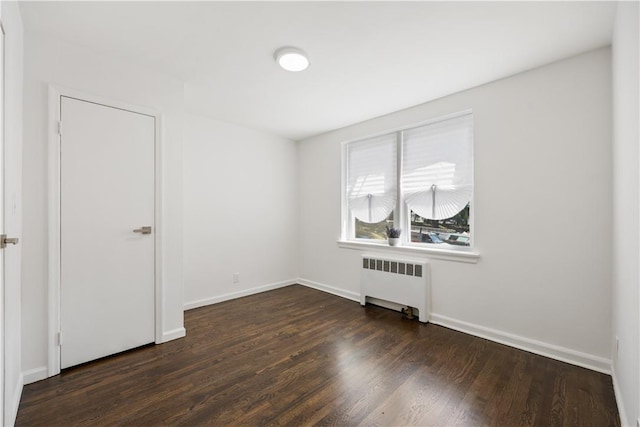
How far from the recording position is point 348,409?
1676 millimetres

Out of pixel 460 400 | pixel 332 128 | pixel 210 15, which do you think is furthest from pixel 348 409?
pixel 332 128

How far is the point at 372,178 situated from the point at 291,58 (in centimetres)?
204

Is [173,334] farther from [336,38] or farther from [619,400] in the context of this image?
[619,400]

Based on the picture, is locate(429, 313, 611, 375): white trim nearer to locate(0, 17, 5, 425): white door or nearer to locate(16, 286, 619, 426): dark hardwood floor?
locate(16, 286, 619, 426): dark hardwood floor

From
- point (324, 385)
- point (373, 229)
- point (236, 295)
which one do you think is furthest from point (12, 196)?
point (373, 229)

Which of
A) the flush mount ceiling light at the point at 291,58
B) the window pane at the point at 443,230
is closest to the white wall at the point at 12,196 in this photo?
the flush mount ceiling light at the point at 291,58

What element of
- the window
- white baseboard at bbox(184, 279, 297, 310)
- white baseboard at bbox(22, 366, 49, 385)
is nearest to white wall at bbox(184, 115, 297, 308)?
white baseboard at bbox(184, 279, 297, 310)

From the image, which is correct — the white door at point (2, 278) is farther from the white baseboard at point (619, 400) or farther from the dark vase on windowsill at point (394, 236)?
the dark vase on windowsill at point (394, 236)

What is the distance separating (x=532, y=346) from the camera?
2355 millimetres

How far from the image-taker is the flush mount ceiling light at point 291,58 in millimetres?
2117

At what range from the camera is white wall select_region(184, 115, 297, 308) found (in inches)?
139

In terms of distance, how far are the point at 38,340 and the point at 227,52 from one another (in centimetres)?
256

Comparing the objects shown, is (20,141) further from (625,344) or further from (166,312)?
(625,344)

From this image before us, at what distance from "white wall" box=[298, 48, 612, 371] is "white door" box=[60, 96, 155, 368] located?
2.94 m
